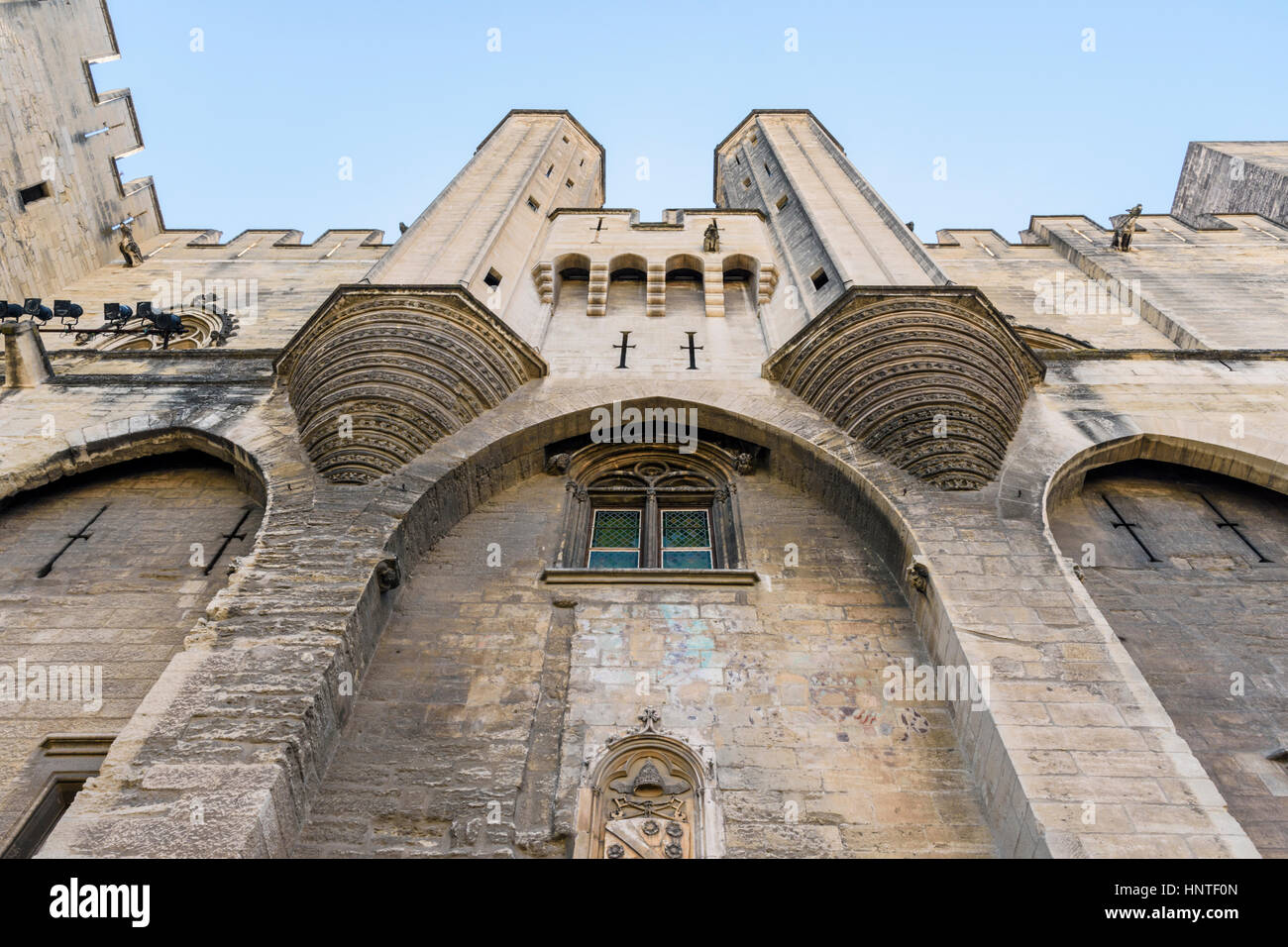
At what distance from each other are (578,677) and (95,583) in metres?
4.17

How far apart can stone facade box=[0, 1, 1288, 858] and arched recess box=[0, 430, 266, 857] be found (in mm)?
37

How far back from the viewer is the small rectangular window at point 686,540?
8281 mm

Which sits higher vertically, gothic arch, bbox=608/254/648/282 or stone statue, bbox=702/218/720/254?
stone statue, bbox=702/218/720/254

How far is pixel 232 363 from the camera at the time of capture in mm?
10617

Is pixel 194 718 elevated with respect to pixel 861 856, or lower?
elevated

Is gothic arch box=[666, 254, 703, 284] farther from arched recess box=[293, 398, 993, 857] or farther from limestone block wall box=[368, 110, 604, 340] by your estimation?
arched recess box=[293, 398, 993, 857]

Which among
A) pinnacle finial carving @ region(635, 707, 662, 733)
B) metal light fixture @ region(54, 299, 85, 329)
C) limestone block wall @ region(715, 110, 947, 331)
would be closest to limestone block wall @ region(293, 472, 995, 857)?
pinnacle finial carving @ region(635, 707, 662, 733)

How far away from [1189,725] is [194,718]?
6511 mm

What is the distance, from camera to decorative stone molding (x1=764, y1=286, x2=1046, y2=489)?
7.94 metres

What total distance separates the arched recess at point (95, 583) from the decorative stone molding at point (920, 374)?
5365mm

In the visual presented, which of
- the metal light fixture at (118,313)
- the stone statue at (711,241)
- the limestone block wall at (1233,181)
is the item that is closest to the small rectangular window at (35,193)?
the metal light fixture at (118,313)

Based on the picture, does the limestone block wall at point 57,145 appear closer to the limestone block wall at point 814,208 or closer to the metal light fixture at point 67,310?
the metal light fixture at point 67,310
